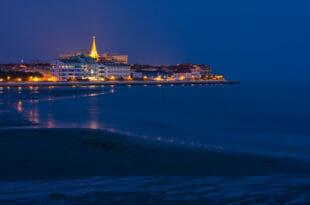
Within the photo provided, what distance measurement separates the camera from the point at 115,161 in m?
7.77

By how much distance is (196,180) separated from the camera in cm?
640

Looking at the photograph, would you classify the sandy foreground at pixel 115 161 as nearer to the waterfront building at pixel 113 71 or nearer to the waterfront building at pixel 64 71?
the waterfront building at pixel 64 71

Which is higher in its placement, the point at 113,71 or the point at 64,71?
the point at 113,71

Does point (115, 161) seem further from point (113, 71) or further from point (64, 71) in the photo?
point (113, 71)

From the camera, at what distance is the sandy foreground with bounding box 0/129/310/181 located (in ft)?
22.6

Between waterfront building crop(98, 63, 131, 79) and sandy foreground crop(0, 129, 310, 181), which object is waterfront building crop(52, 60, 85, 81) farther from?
sandy foreground crop(0, 129, 310, 181)

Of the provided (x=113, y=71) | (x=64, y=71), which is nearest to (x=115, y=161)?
(x=64, y=71)

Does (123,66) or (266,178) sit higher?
(123,66)

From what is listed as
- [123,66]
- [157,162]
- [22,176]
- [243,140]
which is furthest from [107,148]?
[123,66]

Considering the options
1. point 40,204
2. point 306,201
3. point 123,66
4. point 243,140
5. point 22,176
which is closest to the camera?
point 40,204

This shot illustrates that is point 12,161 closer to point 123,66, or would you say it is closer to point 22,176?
point 22,176

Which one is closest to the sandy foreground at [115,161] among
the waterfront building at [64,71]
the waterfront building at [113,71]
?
the waterfront building at [64,71]

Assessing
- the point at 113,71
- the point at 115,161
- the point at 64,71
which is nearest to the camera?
the point at 115,161

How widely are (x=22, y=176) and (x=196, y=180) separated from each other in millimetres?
2895
